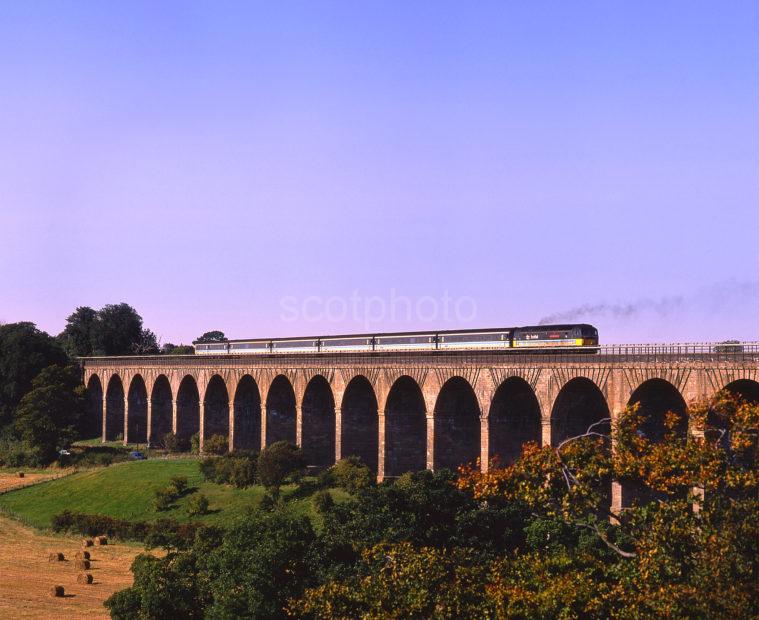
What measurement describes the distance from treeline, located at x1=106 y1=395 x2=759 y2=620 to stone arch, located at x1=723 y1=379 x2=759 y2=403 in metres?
9.07

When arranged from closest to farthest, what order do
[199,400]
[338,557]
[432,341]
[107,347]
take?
[338,557] < [432,341] < [199,400] < [107,347]

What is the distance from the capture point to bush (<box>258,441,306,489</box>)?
165 ft

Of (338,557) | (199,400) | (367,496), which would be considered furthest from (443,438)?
(199,400)

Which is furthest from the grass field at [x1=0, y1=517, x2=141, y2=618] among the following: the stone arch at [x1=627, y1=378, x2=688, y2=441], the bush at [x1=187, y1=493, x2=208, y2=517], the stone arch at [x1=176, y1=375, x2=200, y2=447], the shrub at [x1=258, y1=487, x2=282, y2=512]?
the stone arch at [x1=176, y1=375, x2=200, y2=447]

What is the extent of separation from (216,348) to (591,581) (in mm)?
63509

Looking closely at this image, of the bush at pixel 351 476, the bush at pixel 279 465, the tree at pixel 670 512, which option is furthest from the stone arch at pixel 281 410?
the tree at pixel 670 512

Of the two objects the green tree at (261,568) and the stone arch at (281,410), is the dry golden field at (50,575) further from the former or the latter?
the stone arch at (281,410)

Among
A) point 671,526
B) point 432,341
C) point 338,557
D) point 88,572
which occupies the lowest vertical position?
point 88,572

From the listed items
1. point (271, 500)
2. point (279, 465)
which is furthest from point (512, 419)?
point (279, 465)

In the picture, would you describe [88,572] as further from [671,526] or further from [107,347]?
[107,347]

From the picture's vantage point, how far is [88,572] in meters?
39.7

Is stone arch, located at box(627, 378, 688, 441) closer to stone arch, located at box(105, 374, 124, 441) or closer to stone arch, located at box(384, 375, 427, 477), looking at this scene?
stone arch, located at box(384, 375, 427, 477)

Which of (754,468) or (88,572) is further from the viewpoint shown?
(88,572)

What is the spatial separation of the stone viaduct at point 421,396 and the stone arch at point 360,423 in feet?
0.22
